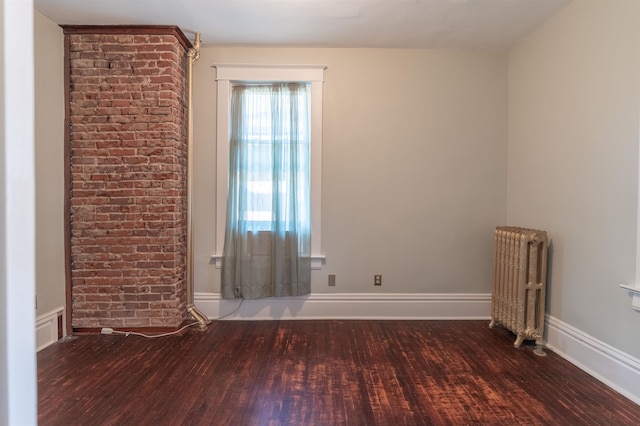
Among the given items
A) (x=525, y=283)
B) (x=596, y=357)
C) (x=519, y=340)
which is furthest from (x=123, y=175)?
(x=596, y=357)

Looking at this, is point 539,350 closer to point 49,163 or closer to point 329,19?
point 329,19

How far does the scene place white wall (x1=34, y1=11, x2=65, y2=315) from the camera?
102 inches

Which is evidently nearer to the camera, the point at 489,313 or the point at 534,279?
the point at 534,279

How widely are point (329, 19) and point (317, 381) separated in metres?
2.79

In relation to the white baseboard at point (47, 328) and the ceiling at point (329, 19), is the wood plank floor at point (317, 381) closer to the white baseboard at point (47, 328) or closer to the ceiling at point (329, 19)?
the white baseboard at point (47, 328)

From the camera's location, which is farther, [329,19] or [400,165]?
[400,165]

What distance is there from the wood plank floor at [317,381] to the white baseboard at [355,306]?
31 centimetres

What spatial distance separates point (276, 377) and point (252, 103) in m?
2.45

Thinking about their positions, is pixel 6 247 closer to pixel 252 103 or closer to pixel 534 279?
pixel 252 103

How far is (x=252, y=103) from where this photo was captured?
325 centimetres

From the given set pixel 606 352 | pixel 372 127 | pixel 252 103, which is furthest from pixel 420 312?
pixel 252 103

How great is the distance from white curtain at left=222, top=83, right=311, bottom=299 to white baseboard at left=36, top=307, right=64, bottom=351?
4.50ft

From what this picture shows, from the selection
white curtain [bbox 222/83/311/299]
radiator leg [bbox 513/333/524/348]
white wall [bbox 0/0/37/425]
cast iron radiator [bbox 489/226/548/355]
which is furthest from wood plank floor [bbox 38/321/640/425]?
white wall [bbox 0/0/37/425]

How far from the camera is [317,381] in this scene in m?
2.17
